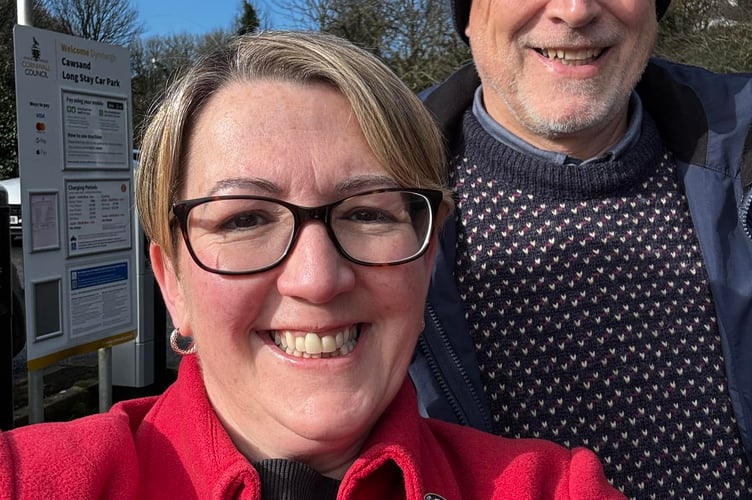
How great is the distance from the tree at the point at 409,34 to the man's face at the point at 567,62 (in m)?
7.03

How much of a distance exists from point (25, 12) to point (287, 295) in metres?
4.27

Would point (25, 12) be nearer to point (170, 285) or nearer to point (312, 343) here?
point (170, 285)

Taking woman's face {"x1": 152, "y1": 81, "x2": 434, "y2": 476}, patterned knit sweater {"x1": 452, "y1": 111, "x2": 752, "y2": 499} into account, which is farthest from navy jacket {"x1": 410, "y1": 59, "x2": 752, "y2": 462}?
woman's face {"x1": 152, "y1": 81, "x2": 434, "y2": 476}

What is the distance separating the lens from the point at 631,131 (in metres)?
2.54

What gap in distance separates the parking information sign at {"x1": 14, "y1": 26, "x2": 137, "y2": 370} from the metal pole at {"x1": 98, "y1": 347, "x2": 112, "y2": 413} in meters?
0.12

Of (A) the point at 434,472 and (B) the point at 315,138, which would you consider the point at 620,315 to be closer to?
(A) the point at 434,472

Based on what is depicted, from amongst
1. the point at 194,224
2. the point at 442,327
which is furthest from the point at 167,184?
the point at 442,327

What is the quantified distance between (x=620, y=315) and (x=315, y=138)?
1.33m

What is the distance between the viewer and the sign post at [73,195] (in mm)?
4496

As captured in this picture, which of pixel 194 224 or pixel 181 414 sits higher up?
pixel 194 224

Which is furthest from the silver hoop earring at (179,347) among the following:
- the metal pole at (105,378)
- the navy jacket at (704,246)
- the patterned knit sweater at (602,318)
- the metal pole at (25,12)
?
the metal pole at (105,378)

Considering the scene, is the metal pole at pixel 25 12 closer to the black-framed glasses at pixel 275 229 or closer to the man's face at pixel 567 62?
the man's face at pixel 567 62

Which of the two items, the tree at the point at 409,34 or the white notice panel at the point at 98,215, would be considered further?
the tree at the point at 409,34

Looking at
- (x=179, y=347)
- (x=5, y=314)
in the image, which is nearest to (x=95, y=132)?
(x=5, y=314)
